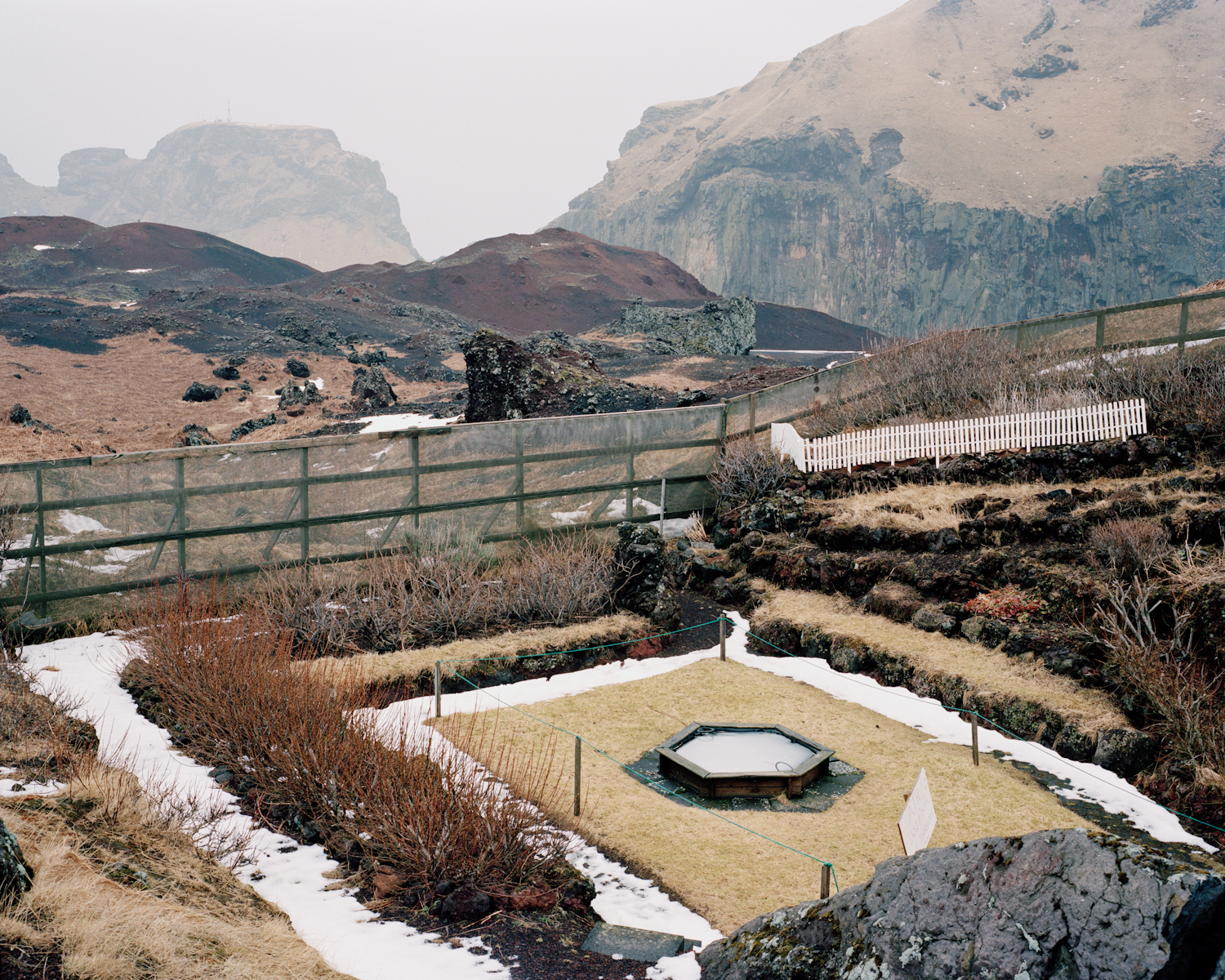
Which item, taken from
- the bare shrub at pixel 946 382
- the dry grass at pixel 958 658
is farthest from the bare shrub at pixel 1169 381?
the dry grass at pixel 958 658

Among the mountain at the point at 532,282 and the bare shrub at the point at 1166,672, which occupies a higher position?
the mountain at the point at 532,282

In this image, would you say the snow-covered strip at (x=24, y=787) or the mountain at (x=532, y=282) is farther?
the mountain at (x=532, y=282)

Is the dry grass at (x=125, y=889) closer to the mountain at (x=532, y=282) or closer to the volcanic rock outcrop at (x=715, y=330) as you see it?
the volcanic rock outcrop at (x=715, y=330)

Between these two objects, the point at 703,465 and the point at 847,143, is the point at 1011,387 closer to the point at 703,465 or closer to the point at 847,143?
the point at 703,465

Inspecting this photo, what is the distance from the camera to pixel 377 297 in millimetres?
72188

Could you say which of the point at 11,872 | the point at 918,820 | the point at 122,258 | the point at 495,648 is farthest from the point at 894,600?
the point at 122,258

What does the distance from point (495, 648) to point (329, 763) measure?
4.38 meters

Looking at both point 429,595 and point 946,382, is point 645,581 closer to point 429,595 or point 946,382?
point 429,595

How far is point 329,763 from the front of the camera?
6.19 meters

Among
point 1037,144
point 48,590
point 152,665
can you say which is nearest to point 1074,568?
point 152,665

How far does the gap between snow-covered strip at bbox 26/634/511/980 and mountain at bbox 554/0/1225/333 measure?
11000 centimetres

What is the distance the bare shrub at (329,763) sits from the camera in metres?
5.29

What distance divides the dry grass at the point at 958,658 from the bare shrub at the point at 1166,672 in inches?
15.0

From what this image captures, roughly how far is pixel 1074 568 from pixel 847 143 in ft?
445
